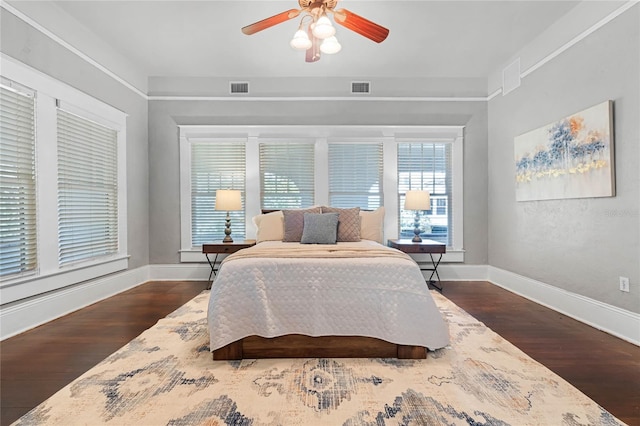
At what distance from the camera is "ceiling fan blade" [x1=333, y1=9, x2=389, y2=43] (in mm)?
2339

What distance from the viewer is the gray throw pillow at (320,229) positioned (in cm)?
366

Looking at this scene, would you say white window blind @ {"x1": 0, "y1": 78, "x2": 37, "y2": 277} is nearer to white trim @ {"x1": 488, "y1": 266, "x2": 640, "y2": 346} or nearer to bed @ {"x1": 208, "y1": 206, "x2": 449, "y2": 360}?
bed @ {"x1": 208, "y1": 206, "x2": 449, "y2": 360}

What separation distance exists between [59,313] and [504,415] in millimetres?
3821

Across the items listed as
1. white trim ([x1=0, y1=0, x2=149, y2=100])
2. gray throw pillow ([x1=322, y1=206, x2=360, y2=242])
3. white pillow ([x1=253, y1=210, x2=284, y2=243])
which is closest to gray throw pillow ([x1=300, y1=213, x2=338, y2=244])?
gray throw pillow ([x1=322, y1=206, x2=360, y2=242])

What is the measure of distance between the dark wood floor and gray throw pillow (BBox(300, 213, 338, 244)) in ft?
5.20

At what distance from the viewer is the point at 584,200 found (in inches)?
116

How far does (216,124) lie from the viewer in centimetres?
468

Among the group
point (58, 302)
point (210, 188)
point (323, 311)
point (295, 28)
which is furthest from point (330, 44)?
point (58, 302)

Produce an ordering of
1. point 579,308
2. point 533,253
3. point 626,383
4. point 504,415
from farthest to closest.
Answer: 1. point 533,253
2. point 579,308
3. point 626,383
4. point 504,415

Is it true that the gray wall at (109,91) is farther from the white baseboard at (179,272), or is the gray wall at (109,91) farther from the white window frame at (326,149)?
the white window frame at (326,149)

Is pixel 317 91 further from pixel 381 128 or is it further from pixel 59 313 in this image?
pixel 59 313

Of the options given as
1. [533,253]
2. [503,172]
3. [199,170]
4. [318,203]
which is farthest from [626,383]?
[199,170]

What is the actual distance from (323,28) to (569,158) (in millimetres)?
2689

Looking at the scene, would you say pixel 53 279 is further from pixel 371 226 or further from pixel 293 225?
pixel 371 226
